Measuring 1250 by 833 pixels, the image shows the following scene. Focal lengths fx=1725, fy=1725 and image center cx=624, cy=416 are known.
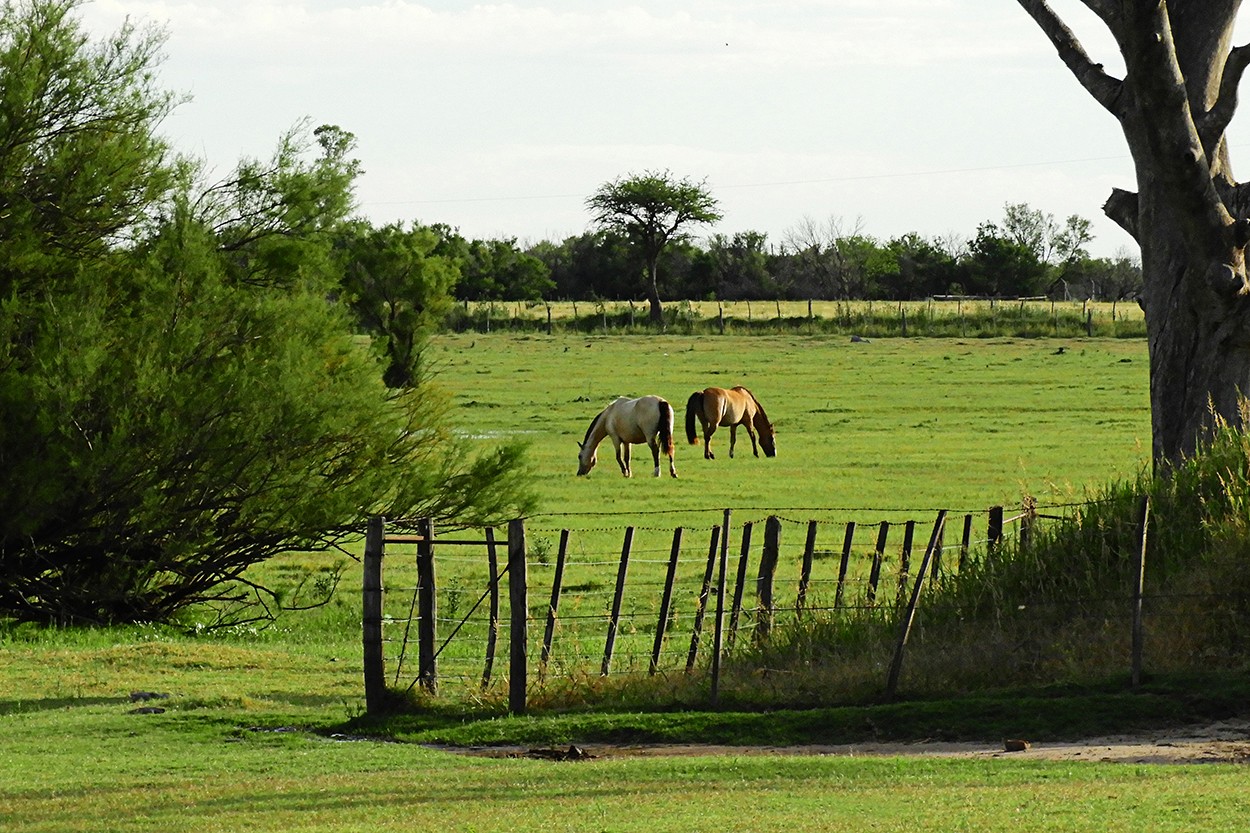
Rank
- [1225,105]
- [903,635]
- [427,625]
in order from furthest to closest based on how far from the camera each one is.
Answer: [1225,105], [427,625], [903,635]

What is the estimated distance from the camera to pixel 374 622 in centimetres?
1417

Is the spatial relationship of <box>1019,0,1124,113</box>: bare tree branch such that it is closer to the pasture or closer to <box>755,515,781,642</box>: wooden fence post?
the pasture

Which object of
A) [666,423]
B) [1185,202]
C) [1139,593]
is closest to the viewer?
[1139,593]

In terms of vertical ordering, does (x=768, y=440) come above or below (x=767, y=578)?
below

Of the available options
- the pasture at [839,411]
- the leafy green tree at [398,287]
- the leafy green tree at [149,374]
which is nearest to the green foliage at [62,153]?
the leafy green tree at [149,374]

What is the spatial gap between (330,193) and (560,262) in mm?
88176

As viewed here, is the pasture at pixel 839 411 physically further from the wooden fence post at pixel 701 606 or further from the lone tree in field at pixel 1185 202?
the wooden fence post at pixel 701 606

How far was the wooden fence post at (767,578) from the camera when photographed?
15047mm

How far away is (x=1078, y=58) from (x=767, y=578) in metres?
6.05

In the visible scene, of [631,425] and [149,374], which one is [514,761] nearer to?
[149,374]

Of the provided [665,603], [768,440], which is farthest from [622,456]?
[665,603]

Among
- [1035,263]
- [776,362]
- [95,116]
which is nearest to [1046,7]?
[95,116]

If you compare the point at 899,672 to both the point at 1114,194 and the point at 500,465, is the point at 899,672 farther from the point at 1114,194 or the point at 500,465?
the point at 500,465

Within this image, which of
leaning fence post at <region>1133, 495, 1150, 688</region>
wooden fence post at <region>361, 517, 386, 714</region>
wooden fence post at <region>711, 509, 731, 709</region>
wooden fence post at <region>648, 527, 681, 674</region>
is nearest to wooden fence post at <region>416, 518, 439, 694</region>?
wooden fence post at <region>361, 517, 386, 714</region>
